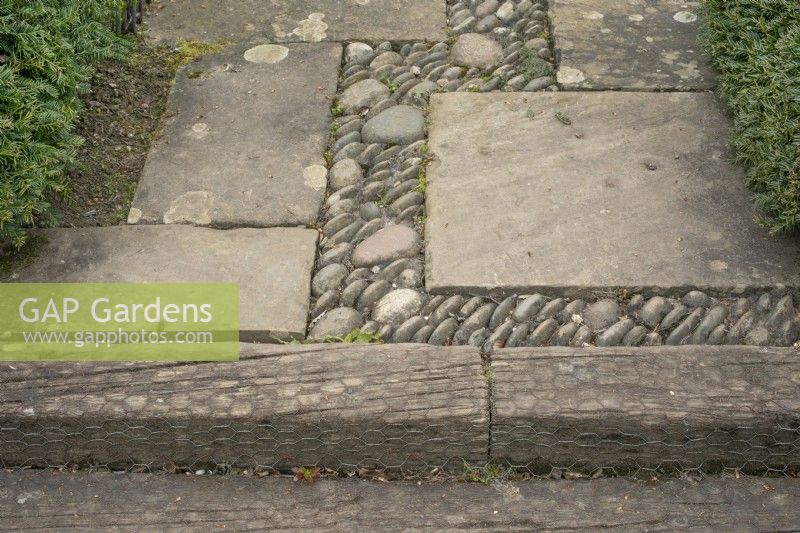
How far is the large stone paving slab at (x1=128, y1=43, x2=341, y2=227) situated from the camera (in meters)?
3.37

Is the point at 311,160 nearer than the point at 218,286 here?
No

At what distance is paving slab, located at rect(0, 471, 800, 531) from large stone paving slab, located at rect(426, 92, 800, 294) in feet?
2.33

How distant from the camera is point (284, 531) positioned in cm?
252

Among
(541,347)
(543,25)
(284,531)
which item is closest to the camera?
(284,531)

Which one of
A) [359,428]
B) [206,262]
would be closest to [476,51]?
[206,262]

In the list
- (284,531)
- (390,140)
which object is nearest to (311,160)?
(390,140)

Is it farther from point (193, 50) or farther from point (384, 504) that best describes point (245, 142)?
point (384, 504)

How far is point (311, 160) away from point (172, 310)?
0.97 metres

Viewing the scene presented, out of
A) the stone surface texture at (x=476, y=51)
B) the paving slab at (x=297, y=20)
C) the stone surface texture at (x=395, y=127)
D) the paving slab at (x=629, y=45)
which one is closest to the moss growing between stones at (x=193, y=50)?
the paving slab at (x=297, y=20)

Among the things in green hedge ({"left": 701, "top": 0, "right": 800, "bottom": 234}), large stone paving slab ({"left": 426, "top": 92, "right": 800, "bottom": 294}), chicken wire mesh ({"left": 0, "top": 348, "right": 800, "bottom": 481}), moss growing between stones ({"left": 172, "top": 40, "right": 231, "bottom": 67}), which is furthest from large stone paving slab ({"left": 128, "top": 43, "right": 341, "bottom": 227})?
green hedge ({"left": 701, "top": 0, "right": 800, "bottom": 234})

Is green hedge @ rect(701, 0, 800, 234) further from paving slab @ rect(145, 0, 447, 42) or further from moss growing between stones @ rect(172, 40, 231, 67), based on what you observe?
moss growing between stones @ rect(172, 40, 231, 67)

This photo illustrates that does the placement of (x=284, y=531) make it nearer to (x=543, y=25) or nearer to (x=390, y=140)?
(x=390, y=140)

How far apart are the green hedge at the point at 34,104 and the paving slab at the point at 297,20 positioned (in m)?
1.11

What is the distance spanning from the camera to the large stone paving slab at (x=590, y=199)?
303 cm
